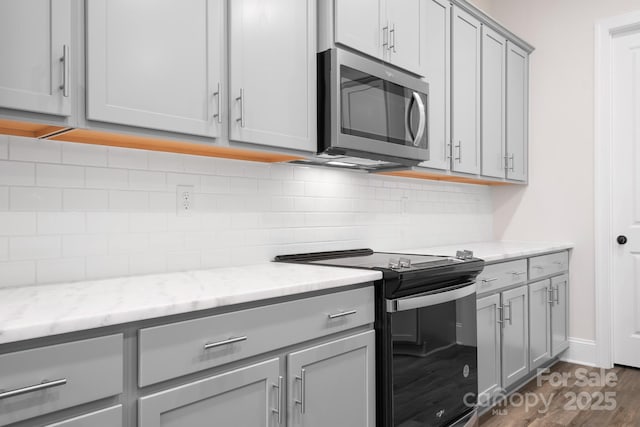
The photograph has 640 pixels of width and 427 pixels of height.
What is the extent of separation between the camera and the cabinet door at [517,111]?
142 inches

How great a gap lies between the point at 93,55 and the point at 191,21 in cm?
38

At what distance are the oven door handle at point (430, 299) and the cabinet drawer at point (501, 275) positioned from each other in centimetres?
21

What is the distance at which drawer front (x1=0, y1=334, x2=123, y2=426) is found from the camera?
3.26 ft

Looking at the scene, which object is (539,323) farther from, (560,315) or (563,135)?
(563,135)

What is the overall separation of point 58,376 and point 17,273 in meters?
0.63

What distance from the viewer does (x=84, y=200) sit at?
1.67 m

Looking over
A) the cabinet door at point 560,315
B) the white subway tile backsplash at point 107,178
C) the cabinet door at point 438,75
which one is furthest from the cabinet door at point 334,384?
the cabinet door at point 560,315

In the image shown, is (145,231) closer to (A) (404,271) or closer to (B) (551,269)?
(A) (404,271)

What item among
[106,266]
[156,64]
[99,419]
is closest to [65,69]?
[156,64]

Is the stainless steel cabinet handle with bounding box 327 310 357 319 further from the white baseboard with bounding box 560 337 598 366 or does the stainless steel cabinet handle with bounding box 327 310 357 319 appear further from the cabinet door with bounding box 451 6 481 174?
the white baseboard with bounding box 560 337 598 366

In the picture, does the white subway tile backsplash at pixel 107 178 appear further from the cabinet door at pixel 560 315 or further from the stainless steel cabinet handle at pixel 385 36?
the cabinet door at pixel 560 315

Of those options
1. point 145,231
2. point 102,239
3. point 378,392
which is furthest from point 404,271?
point 102,239

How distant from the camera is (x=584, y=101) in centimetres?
364

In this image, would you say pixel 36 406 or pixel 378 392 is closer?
pixel 36 406
